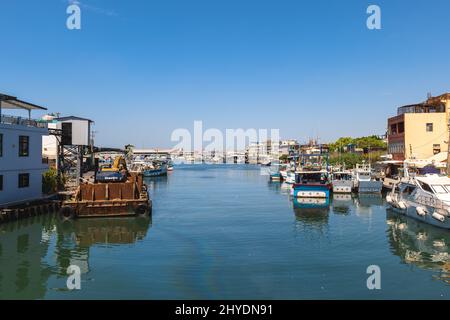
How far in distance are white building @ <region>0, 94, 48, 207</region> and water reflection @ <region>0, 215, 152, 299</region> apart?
3504mm

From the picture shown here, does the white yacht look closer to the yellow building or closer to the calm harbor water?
the calm harbor water

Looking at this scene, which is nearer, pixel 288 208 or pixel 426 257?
pixel 426 257

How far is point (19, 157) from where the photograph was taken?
36344mm

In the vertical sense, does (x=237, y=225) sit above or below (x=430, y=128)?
below

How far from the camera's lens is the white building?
3434cm

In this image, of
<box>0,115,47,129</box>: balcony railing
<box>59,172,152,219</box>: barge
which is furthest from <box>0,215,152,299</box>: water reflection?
<box>0,115,47,129</box>: balcony railing

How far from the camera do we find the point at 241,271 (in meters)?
20.3

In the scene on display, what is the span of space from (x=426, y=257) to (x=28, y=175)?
3623 centimetres

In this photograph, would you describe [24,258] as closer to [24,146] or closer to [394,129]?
[24,146]

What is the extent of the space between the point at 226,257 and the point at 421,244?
49.3ft
